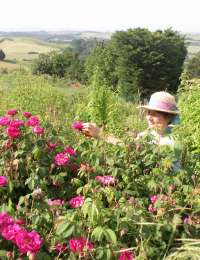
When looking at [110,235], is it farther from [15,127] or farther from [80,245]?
[15,127]

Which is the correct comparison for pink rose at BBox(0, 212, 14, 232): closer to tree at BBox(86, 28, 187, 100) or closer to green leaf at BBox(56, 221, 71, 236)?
green leaf at BBox(56, 221, 71, 236)

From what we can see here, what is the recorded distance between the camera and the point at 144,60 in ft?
205

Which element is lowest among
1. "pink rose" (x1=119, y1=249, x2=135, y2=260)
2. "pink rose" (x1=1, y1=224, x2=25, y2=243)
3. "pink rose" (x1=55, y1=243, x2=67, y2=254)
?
"pink rose" (x1=55, y1=243, x2=67, y2=254)

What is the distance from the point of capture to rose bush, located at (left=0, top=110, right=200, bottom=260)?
2.20m

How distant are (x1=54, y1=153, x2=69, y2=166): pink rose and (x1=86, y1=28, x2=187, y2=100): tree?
52.4 m

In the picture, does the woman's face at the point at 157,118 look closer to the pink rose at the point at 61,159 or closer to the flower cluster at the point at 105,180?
the pink rose at the point at 61,159

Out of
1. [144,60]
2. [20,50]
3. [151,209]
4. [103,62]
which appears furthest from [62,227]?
[20,50]

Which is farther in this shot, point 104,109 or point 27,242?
point 104,109

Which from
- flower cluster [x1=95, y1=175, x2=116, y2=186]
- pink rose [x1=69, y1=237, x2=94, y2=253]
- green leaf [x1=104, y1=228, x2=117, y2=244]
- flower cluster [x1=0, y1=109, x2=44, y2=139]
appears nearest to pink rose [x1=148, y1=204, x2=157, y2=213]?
flower cluster [x1=95, y1=175, x2=116, y2=186]

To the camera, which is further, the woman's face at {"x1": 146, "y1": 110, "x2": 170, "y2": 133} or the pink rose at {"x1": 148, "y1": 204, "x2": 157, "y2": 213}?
the woman's face at {"x1": 146, "y1": 110, "x2": 170, "y2": 133}

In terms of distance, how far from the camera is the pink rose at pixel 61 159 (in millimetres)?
2971

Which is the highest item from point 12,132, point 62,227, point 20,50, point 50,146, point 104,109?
point 12,132

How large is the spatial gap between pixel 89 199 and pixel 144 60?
2406 inches

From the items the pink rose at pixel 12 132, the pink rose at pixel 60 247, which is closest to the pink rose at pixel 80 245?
the pink rose at pixel 60 247
